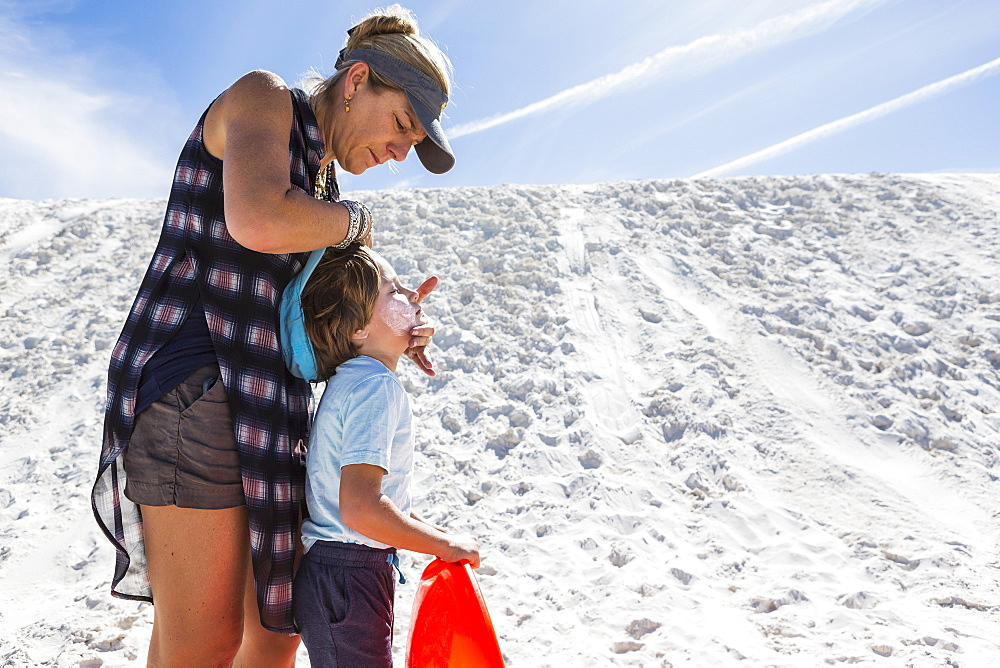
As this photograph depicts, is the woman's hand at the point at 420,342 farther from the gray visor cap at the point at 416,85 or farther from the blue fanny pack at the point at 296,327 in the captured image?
the gray visor cap at the point at 416,85

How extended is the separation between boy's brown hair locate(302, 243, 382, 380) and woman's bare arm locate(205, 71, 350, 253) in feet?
0.57

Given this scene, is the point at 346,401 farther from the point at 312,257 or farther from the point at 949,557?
the point at 949,557

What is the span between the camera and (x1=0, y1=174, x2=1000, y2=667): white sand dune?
9.50 feet

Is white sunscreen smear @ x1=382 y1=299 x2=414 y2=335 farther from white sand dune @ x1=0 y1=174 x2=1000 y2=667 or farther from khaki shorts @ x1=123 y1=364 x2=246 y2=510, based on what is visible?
white sand dune @ x1=0 y1=174 x2=1000 y2=667

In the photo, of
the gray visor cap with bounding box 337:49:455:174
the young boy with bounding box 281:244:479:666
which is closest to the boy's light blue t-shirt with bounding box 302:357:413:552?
the young boy with bounding box 281:244:479:666

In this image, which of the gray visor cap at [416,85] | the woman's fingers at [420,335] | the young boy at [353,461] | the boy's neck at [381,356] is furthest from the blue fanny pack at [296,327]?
the gray visor cap at [416,85]

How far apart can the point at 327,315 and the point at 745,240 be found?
7.17 metres

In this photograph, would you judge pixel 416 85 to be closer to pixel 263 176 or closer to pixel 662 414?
pixel 263 176

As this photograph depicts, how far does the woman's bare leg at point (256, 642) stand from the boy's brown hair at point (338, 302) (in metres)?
0.50

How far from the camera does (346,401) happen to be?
4.30 feet

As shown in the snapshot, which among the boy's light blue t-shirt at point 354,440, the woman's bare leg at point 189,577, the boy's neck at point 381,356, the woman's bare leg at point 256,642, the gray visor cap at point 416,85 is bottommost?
the woman's bare leg at point 256,642

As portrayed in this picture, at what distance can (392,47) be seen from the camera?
134cm

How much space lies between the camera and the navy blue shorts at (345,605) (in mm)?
1259

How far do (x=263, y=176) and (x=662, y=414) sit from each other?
170 inches
